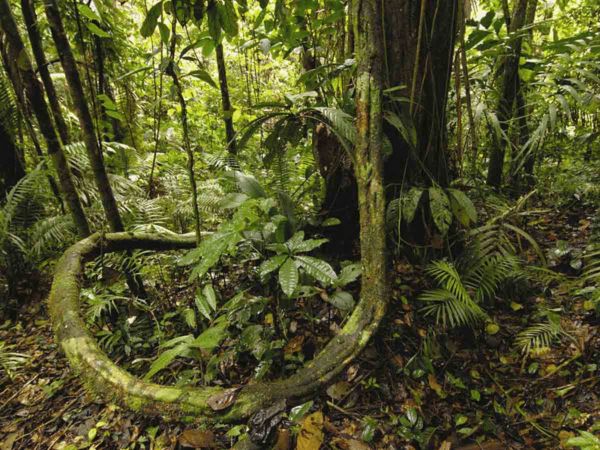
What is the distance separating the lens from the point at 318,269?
170 cm

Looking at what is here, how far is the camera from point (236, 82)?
5.84 meters

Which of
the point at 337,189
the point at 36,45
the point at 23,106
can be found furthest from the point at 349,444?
the point at 23,106

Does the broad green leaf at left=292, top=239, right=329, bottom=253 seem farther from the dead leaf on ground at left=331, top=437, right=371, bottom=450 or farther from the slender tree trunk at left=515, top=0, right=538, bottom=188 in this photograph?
→ the slender tree trunk at left=515, top=0, right=538, bottom=188

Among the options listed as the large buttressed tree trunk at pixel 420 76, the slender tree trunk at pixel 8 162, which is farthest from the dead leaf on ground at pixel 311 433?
the slender tree trunk at pixel 8 162

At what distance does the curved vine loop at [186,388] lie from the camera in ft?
4.15

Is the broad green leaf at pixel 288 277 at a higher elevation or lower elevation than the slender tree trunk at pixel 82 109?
lower

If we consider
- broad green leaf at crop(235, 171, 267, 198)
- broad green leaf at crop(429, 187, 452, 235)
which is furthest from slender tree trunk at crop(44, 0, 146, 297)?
broad green leaf at crop(429, 187, 452, 235)

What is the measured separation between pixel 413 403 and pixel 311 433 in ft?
→ 1.92

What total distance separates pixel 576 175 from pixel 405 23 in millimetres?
2703

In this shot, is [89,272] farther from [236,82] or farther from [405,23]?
[236,82]

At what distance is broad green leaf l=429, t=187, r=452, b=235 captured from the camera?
75.5 inches

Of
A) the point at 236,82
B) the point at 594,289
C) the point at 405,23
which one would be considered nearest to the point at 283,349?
the point at 594,289

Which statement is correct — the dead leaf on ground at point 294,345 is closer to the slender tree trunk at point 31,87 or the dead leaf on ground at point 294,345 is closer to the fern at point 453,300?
the fern at point 453,300

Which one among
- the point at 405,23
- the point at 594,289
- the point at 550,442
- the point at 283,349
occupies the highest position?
the point at 405,23
